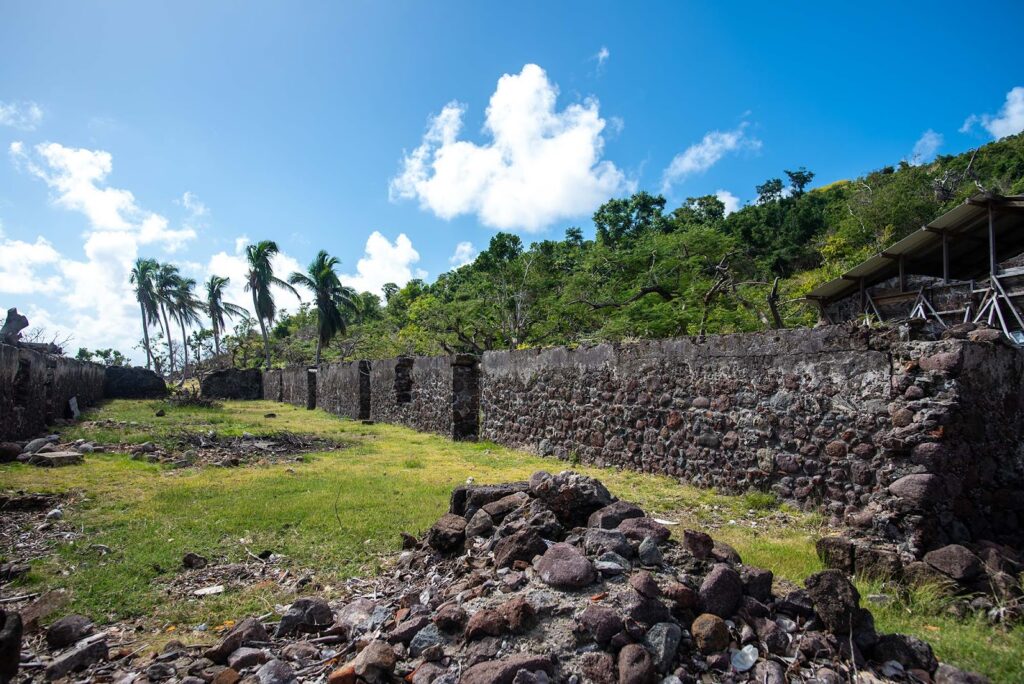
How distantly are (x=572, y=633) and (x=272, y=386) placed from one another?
28.9 metres

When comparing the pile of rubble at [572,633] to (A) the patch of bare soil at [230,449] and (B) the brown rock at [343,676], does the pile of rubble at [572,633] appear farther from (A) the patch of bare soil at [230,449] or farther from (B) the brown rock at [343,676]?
(A) the patch of bare soil at [230,449]

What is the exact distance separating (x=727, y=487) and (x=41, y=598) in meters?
5.90

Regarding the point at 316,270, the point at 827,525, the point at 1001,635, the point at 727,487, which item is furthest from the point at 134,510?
the point at 316,270

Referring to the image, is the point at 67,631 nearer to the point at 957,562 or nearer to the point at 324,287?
the point at 957,562

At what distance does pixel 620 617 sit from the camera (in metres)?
2.67

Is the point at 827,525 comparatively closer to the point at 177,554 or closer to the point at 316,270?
the point at 177,554

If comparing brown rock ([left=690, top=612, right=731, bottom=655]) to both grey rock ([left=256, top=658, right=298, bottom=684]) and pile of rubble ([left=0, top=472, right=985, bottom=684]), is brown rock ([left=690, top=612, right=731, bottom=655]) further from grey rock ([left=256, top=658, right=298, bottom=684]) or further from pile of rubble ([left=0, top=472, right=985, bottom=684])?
grey rock ([left=256, top=658, right=298, bottom=684])

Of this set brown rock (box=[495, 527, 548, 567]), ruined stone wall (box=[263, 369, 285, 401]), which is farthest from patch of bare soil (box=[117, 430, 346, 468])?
ruined stone wall (box=[263, 369, 285, 401])

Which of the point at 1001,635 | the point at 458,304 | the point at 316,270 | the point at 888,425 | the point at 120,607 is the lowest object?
the point at 1001,635

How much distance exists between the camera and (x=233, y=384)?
2917 cm

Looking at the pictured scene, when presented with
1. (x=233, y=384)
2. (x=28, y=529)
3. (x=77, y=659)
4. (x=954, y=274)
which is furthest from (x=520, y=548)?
(x=233, y=384)

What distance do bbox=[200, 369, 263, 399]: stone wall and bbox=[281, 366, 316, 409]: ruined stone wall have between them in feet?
12.3

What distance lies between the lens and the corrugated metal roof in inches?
358

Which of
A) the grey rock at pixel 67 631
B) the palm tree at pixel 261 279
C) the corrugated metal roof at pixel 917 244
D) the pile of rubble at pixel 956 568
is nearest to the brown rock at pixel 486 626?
the grey rock at pixel 67 631
